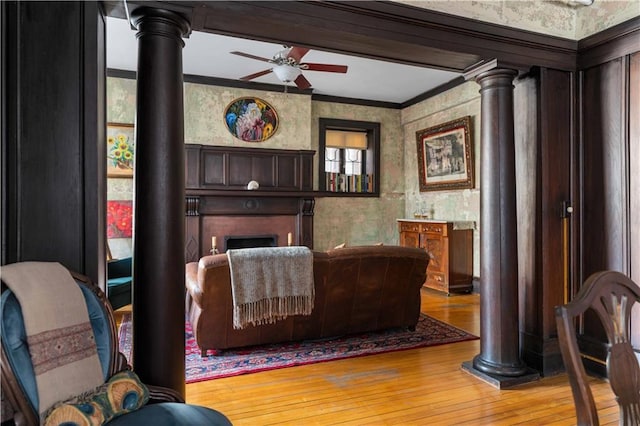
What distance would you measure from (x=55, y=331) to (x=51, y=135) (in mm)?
840

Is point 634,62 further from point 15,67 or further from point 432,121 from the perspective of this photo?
point 432,121

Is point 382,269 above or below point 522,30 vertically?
below

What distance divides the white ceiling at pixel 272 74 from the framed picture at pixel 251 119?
0.36 m

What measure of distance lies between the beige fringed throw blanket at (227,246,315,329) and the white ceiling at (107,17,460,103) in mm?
2556

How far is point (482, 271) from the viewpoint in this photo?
3.00 meters

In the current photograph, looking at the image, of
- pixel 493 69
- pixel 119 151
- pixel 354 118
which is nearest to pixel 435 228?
pixel 354 118

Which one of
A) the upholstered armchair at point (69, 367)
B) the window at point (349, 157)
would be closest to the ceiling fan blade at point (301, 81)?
the window at point (349, 157)

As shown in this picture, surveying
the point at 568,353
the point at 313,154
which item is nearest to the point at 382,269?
the point at 568,353

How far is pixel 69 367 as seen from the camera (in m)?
1.40

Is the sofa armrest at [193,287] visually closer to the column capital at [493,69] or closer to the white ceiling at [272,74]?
the white ceiling at [272,74]

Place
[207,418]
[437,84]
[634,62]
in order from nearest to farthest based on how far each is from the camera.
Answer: [207,418] < [634,62] < [437,84]

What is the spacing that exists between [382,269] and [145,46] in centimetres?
244

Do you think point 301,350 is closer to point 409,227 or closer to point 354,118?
point 409,227

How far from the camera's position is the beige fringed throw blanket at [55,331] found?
1331mm
